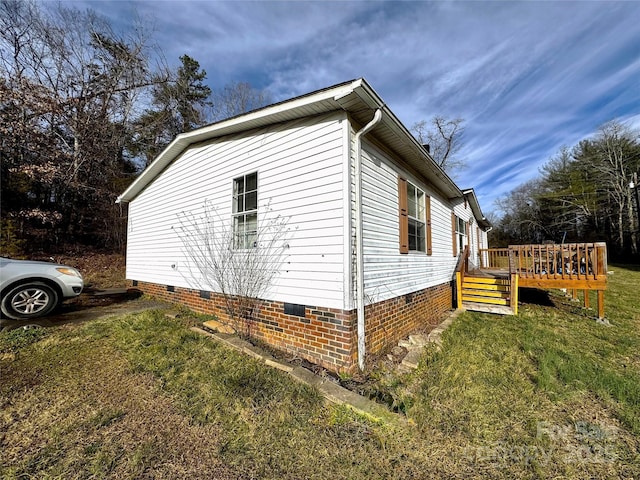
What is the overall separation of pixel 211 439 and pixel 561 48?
9.97 metres

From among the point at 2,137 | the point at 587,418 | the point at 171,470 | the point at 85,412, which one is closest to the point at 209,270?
the point at 85,412

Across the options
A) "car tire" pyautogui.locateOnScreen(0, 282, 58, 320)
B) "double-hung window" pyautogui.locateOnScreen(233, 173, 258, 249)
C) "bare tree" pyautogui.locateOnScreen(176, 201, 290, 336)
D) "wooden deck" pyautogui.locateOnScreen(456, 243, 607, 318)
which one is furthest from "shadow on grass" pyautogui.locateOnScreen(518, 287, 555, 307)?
"car tire" pyautogui.locateOnScreen(0, 282, 58, 320)

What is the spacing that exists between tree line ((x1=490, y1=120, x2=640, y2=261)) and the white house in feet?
74.0

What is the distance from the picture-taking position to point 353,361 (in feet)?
11.6

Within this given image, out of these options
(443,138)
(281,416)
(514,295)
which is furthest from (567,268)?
(443,138)

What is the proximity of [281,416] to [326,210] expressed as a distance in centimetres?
248

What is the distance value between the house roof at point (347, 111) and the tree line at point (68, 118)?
884cm

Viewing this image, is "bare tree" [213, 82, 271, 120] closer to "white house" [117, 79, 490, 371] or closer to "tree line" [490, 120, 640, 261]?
"white house" [117, 79, 490, 371]

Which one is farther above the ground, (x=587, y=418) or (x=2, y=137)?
(x=2, y=137)

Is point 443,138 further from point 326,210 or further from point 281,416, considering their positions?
point 281,416

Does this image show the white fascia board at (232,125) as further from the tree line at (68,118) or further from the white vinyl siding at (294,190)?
the tree line at (68,118)

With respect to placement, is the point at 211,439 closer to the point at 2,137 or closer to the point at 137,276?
the point at 137,276

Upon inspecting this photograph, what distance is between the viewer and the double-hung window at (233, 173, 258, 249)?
478 cm

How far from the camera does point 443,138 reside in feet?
72.6
